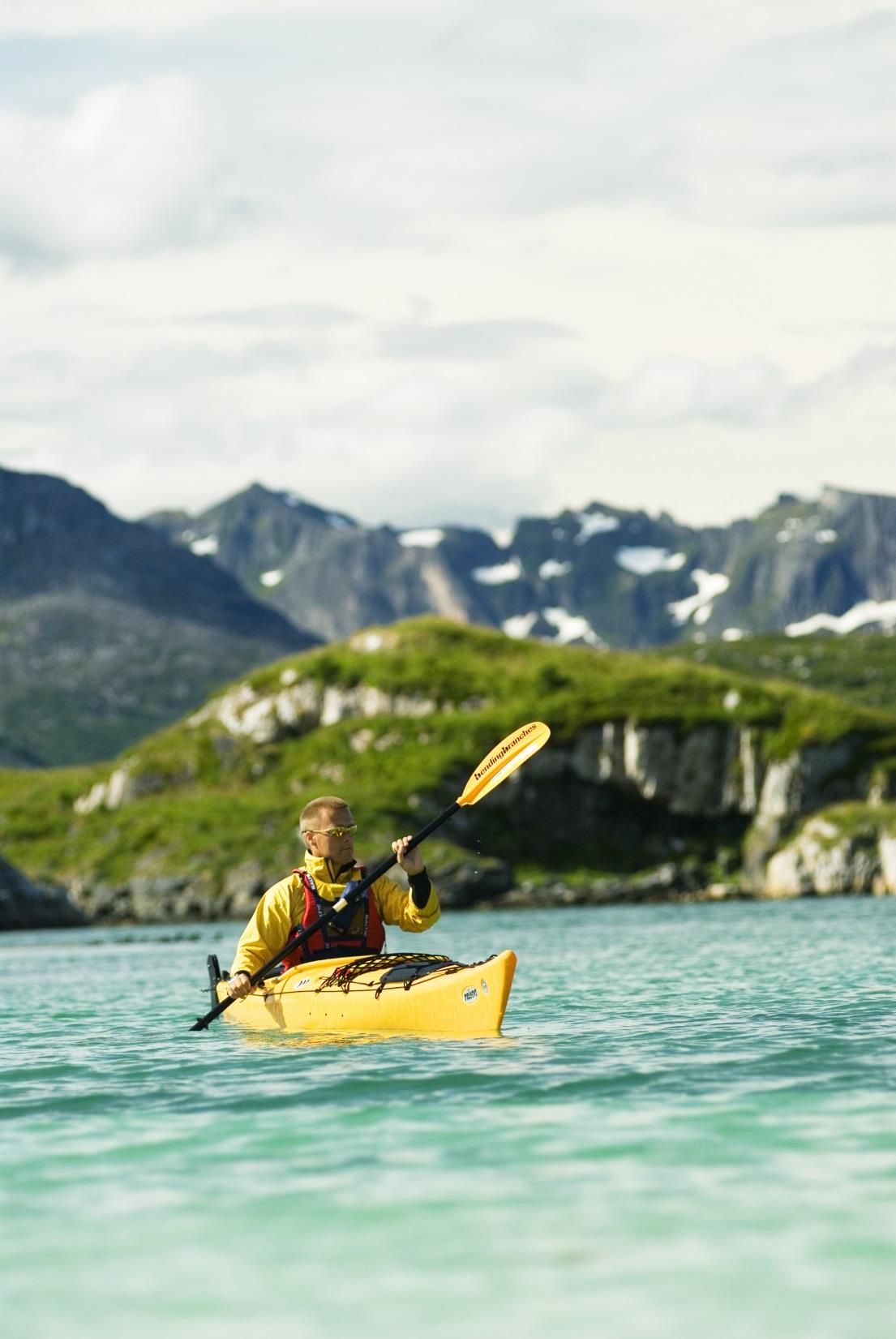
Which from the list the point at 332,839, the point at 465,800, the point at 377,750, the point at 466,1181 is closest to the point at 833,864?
the point at 377,750

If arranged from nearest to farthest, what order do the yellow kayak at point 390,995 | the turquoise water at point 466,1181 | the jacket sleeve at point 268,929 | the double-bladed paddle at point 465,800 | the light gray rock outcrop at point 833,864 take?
the turquoise water at point 466,1181 → the yellow kayak at point 390,995 → the double-bladed paddle at point 465,800 → the jacket sleeve at point 268,929 → the light gray rock outcrop at point 833,864

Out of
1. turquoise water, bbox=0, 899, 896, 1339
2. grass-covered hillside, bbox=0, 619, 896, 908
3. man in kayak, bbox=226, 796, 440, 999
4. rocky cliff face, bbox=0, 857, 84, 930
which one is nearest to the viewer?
turquoise water, bbox=0, 899, 896, 1339

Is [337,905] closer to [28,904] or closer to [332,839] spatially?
[332,839]

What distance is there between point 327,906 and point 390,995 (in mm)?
1849

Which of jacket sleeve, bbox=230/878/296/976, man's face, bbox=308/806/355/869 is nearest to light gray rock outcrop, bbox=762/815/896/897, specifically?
jacket sleeve, bbox=230/878/296/976

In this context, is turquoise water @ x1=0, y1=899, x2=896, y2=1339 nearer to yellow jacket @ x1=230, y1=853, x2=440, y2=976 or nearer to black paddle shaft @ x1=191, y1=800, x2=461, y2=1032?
black paddle shaft @ x1=191, y1=800, x2=461, y2=1032

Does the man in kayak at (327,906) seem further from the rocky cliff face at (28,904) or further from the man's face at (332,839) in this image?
the rocky cliff face at (28,904)

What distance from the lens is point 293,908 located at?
24406mm

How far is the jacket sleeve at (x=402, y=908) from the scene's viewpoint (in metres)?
23.5

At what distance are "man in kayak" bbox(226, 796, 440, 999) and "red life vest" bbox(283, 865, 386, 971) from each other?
11mm

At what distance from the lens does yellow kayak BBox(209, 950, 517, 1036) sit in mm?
22125

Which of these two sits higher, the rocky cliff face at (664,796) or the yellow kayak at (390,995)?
the rocky cliff face at (664,796)

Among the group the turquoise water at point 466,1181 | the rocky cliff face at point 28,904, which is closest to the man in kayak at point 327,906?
the turquoise water at point 466,1181

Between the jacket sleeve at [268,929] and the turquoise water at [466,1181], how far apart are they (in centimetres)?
121
